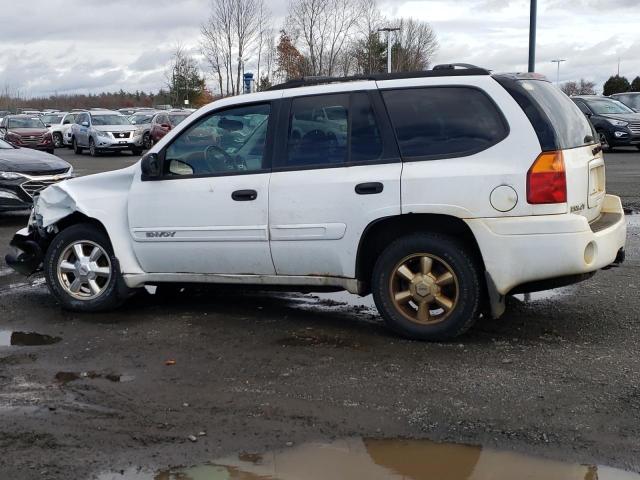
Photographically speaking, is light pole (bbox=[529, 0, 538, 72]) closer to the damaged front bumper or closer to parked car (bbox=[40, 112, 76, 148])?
the damaged front bumper

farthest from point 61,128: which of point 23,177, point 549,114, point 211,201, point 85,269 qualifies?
point 549,114

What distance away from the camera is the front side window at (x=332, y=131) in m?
5.64

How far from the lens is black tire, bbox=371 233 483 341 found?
538cm

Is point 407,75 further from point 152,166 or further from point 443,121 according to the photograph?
point 152,166

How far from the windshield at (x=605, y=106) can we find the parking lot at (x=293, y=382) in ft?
60.1

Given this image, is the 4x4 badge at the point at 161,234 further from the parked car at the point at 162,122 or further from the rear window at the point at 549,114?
the parked car at the point at 162,122

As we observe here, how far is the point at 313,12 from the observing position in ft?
123

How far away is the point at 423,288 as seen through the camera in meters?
5.50

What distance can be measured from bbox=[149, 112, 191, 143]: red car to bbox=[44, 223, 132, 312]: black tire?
76.2 ft

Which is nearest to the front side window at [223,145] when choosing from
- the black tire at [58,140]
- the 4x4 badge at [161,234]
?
the 4x4 badge at [161,234]

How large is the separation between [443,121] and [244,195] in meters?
1.52

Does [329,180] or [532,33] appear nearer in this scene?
[329,180]

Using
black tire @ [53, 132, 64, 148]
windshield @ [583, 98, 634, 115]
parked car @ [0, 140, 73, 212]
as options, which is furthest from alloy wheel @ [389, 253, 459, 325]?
black tire @ [53, 132, 64, 148]

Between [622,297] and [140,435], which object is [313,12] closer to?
[622,297]
